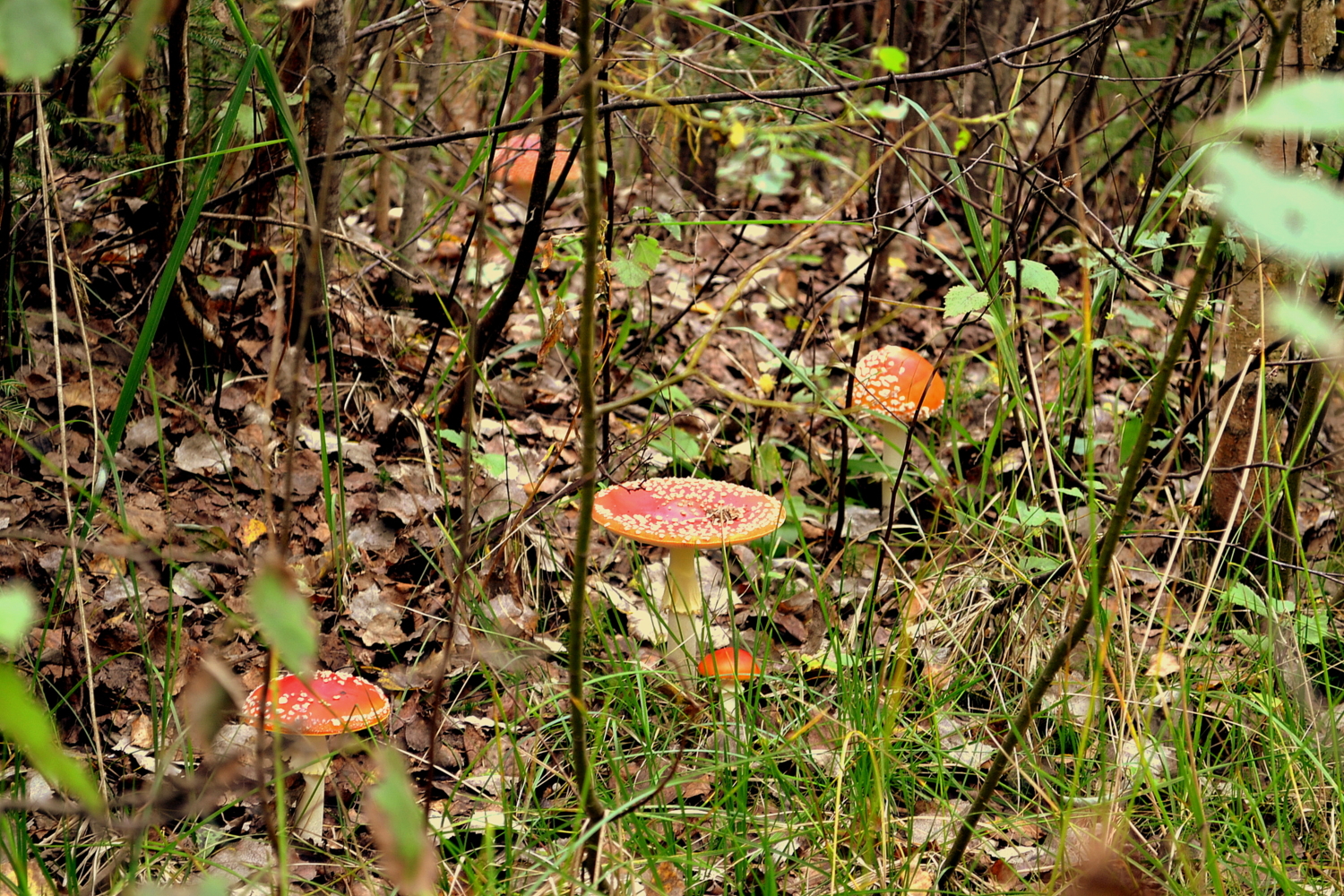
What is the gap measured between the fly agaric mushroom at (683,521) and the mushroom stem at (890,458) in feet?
2.60

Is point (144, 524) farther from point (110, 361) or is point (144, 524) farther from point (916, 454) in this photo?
point (916, 454)

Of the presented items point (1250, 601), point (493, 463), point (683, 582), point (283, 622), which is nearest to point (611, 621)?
point (683, 582)

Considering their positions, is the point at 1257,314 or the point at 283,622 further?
the point at 1257,314

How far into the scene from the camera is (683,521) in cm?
246

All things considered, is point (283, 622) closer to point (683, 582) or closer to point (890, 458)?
point (683, 582)

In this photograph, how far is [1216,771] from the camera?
220 cm

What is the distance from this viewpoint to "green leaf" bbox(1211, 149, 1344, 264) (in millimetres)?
632

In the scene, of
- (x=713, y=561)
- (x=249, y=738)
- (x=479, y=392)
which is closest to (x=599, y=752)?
(x=249, y=738)

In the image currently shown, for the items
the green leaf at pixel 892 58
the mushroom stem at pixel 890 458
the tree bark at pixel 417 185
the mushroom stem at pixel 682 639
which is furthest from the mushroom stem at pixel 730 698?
the tree bark at pixel 417 185

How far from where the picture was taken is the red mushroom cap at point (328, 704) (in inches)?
81.2

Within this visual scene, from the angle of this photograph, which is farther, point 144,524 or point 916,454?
point 916,454

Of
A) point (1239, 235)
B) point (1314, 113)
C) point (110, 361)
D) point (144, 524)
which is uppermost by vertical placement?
point (1314, 113)

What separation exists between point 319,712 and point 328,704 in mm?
24

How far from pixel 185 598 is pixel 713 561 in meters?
1.51
